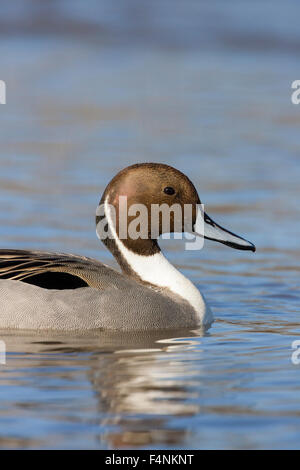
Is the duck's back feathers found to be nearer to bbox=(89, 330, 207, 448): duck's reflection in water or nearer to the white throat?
the white throat

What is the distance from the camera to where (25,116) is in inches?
620

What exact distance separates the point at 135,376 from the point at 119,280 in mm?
1440

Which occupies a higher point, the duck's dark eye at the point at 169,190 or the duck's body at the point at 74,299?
the duck's dark eye at the point at 169,190

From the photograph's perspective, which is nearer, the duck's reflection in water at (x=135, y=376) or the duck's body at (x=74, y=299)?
the duck's reflection in water at (x=135, y=376)

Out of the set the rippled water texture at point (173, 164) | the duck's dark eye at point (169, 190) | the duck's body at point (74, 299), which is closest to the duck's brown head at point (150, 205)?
the duck's dark eye at point (169, 190)

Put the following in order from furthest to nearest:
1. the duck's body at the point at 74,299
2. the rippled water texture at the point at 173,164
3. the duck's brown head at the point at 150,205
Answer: the duck's brown head at the point at 150,205 < the duck's body at the point at 74,299 < the rippled water texture at the point at 173,164

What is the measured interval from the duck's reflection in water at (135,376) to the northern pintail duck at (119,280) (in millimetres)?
139

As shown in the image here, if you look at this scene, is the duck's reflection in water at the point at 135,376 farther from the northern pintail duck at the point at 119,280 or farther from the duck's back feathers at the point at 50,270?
the duck's back feathers at the point at 50,270

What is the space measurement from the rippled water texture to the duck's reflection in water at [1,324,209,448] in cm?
1

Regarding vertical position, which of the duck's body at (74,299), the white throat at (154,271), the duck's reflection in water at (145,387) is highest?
the white throat at (154,271)

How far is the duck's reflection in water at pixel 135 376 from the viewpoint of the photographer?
577 cm

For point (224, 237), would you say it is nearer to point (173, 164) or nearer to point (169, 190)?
point (169, 190)

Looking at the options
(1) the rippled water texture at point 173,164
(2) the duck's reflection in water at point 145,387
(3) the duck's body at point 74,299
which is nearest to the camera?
(2) the duck's reflection in water at point 145,387

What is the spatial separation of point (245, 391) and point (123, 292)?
1.80 metres
